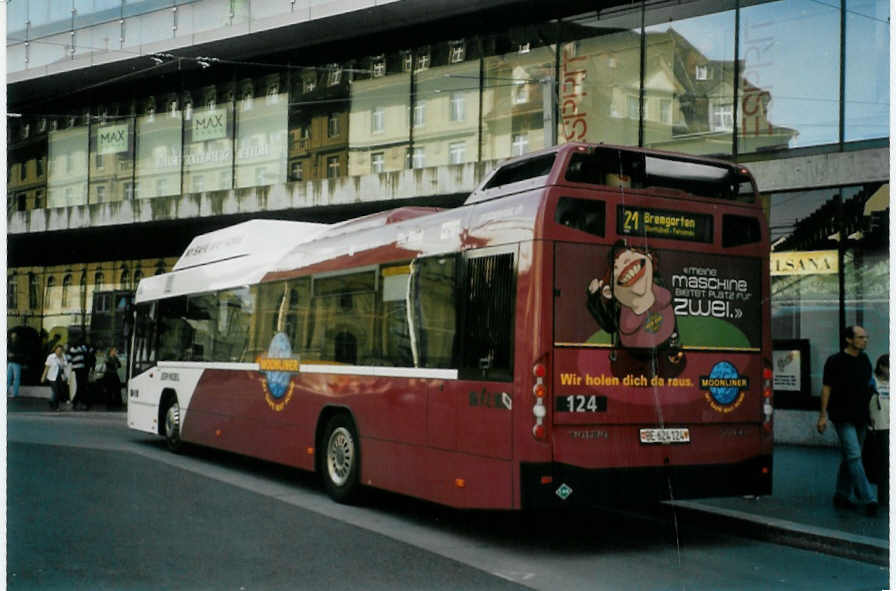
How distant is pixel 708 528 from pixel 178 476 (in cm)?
568

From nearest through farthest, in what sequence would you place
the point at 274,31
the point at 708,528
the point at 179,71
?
→ the point at 708,528 < the point at 179,71 < the point at 274,31

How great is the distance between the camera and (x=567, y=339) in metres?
7.89

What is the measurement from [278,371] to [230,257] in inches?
75.8

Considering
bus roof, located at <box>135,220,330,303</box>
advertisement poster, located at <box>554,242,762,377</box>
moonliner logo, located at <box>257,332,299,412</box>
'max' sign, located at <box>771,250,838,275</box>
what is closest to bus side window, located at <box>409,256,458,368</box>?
advertisement poster, located at <box>554,242,762,377</box>

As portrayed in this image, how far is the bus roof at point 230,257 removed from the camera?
12086 millimetres

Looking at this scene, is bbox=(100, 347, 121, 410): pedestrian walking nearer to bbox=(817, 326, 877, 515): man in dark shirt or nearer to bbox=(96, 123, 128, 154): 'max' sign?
bbox=(96, 123, 128, 154): 'max' sign

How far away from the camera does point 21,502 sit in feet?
23.6

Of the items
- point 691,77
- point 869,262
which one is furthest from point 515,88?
point 869,262

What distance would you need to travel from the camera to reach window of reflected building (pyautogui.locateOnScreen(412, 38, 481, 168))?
1552 centimetres

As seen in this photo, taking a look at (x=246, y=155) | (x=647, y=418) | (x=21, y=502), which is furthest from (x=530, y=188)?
(x=246, y=155)

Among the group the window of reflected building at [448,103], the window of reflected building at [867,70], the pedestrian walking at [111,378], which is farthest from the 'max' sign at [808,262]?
the pedestrian walking at [111,378]

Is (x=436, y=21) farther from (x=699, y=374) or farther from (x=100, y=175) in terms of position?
(x=699, y=374)

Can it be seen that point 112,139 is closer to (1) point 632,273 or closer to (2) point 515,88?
(1) point 632,273

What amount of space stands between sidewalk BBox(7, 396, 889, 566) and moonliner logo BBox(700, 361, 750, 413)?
1.13 m
